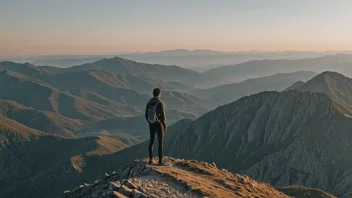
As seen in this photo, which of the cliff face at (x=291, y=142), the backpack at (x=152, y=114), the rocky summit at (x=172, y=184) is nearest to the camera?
the rocky summit at (x=172, y=184)

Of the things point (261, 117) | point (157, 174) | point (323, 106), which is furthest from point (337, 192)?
point (157, 174)

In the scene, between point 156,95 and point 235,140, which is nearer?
point 156,95

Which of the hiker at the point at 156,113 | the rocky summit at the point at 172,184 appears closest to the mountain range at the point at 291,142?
the rocky summit at the point at 172,184

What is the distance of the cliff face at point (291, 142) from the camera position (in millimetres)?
142750

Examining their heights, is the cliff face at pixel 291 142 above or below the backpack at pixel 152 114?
below

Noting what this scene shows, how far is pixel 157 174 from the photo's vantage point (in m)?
29.8

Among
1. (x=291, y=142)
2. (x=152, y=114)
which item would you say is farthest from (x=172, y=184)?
(x=291, y=142)

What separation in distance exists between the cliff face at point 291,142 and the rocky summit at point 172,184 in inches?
4155

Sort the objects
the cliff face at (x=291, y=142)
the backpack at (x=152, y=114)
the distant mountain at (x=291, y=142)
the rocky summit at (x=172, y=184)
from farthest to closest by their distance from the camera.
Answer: the cliff face at (x=291, y=142) → the distant mountain at (x=291, y=142) → the backpack at (x=152, y=114) → the rocky summit at (x=172, y=184)

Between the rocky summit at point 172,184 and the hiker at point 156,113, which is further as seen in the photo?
the hiker at point 156,113

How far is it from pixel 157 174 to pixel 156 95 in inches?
256

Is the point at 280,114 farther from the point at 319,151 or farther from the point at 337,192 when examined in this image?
the point at 337,192

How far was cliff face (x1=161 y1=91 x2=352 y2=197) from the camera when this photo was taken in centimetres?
14275

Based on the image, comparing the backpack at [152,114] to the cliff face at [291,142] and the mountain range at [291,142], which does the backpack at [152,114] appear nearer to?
the cliff face at [291,142]
